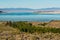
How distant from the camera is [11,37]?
934cm

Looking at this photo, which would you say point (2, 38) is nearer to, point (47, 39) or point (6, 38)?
point (6, 38)

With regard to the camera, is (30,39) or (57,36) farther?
(57,36)

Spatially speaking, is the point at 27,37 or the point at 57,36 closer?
the point at 27,37

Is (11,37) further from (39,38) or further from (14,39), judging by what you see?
(39,38)

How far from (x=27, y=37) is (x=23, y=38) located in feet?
0.62

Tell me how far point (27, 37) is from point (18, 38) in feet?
1.16

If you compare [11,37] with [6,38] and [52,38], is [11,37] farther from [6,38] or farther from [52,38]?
[52,38]

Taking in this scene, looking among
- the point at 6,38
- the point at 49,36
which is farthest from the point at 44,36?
the point at 6,38

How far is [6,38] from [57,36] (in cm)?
214

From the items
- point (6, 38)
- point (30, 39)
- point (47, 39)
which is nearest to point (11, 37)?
point (6, 38)

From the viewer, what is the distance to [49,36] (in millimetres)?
9742

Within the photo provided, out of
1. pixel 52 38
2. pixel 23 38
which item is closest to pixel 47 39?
pixel 52 38

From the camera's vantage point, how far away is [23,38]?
9172 millimetres

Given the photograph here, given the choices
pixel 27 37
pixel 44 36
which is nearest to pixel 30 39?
pixel 27 37
